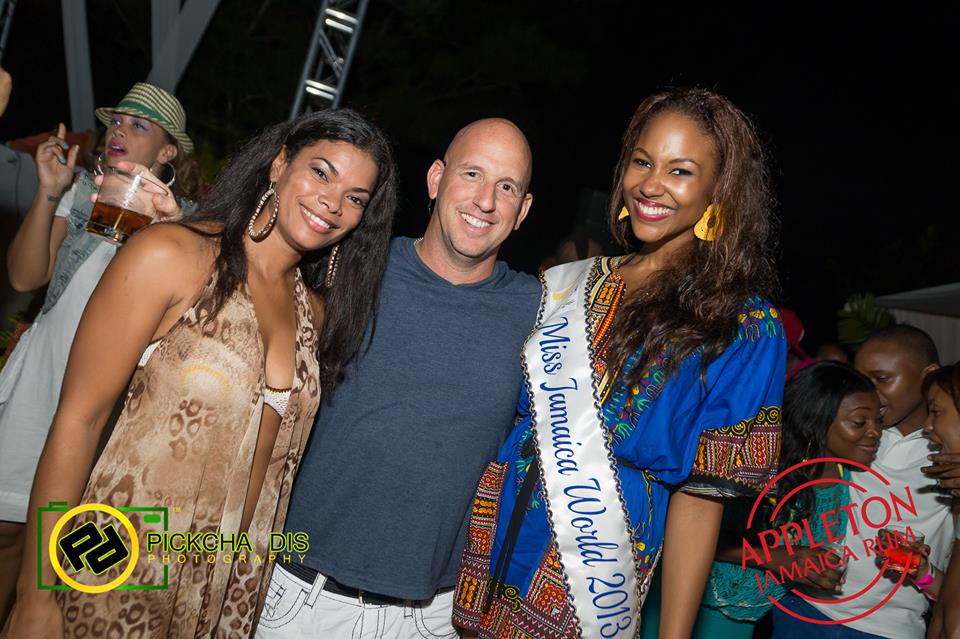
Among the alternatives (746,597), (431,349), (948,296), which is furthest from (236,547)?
(948,296)

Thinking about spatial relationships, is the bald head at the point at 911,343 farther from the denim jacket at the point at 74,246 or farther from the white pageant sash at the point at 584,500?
the denim jacket at the point at 74,246

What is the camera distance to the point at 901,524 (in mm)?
3064

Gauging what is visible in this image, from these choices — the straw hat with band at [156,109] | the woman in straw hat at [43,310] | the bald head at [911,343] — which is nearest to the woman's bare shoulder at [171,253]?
the woman in straw hat at [43,310]

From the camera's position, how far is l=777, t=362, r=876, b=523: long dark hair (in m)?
3.08

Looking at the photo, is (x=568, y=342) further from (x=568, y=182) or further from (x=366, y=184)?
(x=568, y=182)

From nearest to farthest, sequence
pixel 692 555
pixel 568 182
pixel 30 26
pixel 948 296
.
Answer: pixel 692 555 → pixel 948 296 → pixel 30 26 → pixel 568 182

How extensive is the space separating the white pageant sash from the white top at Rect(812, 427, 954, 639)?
139 cm

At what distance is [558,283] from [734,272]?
59 centimetres

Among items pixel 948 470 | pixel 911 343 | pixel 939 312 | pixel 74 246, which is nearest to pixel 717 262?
pixel 948 470

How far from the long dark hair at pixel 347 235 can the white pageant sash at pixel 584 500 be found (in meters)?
0.59

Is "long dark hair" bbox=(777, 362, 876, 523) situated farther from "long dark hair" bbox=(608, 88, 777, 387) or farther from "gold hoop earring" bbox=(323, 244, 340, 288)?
"gold hoop earring" bbox=(323, 244, 340, 288)

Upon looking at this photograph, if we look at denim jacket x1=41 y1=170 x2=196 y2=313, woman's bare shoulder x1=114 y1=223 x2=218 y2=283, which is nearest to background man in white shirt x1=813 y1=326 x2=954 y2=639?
woman's bare shoulder x1=114 y1=223 x2=218 y2=283

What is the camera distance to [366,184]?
2219 mm

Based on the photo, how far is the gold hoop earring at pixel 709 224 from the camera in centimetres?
206
